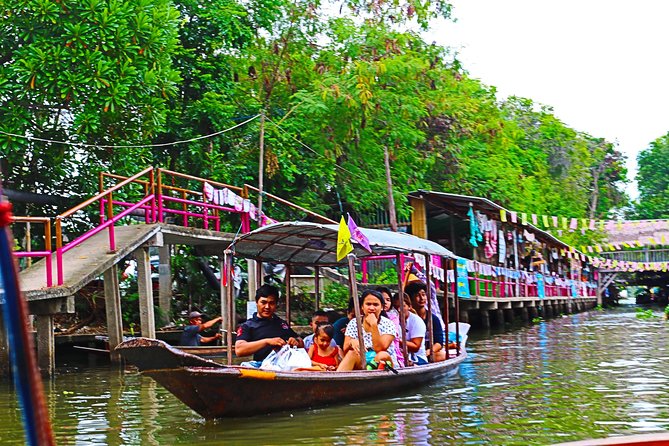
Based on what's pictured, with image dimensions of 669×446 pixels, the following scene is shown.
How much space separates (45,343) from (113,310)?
1792 mm

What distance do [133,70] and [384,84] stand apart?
8.05 metres

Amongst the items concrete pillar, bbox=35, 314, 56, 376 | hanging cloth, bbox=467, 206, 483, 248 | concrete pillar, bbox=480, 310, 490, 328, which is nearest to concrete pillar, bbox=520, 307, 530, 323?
concrete pillar, bbox=480, 310, 490, 328

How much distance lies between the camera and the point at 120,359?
13.8 metres

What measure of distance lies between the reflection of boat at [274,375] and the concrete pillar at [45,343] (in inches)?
133

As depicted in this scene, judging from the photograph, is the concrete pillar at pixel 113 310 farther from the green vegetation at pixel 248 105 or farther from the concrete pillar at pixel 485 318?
the concrete pillar at pixel 485 318

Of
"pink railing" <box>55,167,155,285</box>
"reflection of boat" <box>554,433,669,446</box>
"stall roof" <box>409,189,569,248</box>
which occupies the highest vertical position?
"stall roof" <box>409,189,569,248</box>

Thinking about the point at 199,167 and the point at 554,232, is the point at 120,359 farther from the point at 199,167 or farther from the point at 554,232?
the point at 554,232

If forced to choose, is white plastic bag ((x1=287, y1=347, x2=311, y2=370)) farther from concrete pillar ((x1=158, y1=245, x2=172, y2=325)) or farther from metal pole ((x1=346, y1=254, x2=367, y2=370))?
concrete pillar ((x1=158, y1=245, x2=172, y2=325))

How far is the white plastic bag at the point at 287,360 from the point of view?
7.93 metres

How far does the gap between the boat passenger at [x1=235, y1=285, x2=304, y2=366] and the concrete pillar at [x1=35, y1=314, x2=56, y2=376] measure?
4094 millimetres

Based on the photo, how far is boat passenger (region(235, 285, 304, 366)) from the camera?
830 cm

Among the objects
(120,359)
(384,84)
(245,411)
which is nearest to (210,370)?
(245,411)

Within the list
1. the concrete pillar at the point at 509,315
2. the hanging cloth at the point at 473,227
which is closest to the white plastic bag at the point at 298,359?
the hanging cloth at the point at 473,227

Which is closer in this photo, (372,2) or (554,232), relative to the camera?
(372,2)
